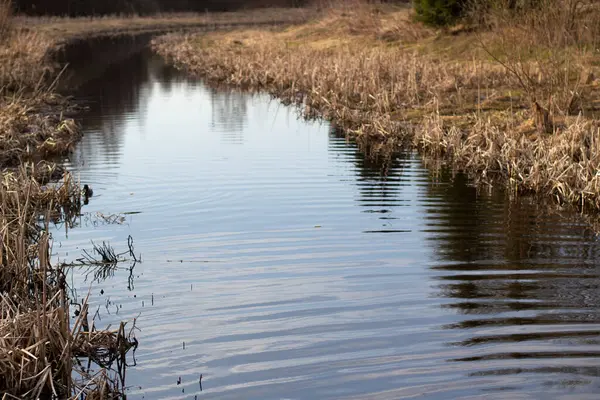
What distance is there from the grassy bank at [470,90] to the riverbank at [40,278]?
611 cm

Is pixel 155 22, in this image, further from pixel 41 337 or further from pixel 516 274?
pixel 41 337

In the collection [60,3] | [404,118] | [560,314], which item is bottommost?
[560,314]

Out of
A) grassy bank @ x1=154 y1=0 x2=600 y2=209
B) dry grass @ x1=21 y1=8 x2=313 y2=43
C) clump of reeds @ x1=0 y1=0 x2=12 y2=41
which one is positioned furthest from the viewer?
dry grass @ x1=21 y1=8 x2=313 y2=43

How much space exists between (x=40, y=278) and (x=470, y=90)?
538 inches

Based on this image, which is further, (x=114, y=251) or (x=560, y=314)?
(x=114, y=251)

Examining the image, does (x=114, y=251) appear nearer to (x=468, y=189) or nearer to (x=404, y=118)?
(x=468, y=189)

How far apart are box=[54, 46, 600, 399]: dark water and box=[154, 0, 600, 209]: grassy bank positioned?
0.72 meters

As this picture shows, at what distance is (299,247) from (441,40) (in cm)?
1878

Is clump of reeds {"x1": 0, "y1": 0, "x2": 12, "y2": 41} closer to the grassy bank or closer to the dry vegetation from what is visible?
the grassy bank

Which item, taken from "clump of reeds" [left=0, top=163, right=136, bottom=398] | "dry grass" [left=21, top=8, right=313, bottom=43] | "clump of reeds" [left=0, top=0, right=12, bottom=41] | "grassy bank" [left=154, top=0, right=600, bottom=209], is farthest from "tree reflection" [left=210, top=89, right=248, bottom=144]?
"dry grass" [left=21, top=8, right=313, bottom=43]

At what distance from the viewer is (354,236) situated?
1055 centimetres

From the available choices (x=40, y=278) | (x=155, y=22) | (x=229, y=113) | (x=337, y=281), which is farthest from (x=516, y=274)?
(x=155, y=22)

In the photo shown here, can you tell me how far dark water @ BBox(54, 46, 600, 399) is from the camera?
6.51 metres

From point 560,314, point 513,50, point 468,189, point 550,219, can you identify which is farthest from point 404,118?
point 560,314
